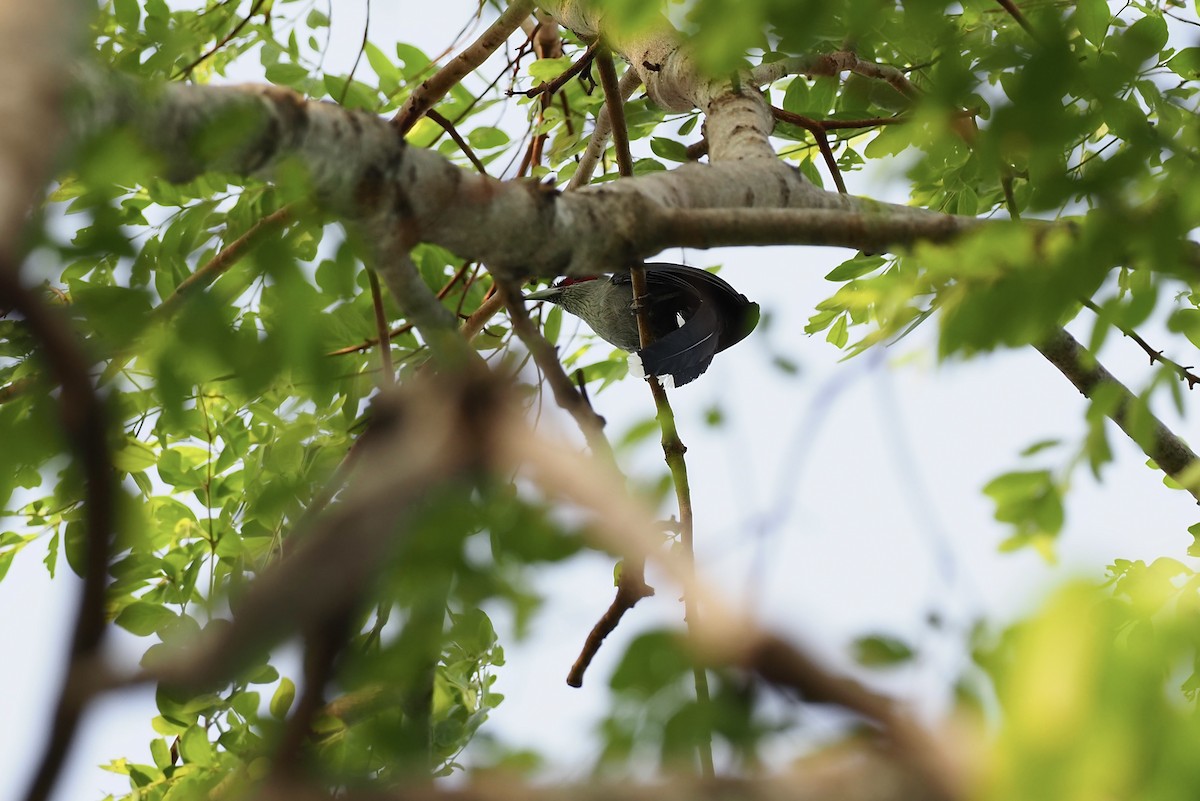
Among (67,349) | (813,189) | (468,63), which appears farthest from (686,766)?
(468,63)

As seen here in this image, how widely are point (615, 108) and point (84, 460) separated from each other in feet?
3.99

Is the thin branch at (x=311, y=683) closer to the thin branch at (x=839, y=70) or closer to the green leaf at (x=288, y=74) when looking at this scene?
the thin branch at (x=839, y=70)

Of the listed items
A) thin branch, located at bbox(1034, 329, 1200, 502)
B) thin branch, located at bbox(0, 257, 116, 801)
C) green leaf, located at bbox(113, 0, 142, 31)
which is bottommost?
thin branch, located at bbox(0, 257, 116, 801)

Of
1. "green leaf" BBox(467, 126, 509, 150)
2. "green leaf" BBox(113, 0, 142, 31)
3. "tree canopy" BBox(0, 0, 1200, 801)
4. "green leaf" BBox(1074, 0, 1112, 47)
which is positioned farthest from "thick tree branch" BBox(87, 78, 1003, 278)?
"green leaf" BBox(113, 0, 142, 31)

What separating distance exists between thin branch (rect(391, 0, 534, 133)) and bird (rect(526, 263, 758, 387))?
375 mm

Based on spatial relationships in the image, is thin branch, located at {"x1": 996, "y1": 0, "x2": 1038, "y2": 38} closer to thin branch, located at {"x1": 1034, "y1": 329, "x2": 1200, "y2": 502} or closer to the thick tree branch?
the thick tree branch

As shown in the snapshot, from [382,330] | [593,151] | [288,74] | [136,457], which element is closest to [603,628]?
[382,330]

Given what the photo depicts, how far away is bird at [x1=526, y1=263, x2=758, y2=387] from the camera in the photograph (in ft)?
4.66

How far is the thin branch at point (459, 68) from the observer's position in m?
1.44

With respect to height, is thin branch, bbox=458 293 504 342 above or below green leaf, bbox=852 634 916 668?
above

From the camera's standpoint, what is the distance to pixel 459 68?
1.56 meters

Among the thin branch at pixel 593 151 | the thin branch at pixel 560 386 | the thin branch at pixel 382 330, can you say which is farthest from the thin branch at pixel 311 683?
the thin branch at pixel 593 151

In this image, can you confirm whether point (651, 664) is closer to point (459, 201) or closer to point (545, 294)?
point (459, 201)

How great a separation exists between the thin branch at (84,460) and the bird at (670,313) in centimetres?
98
